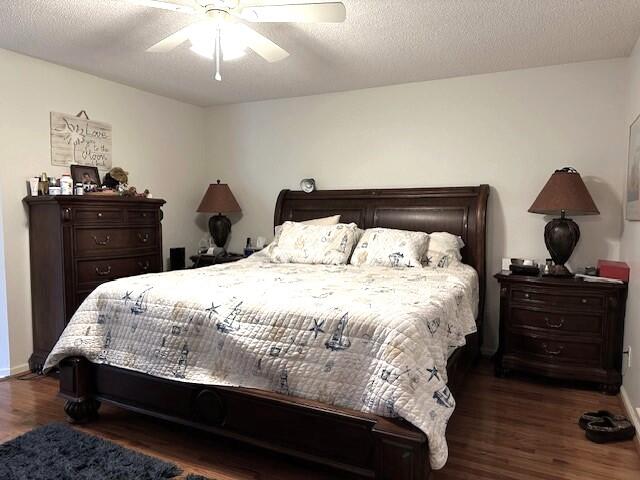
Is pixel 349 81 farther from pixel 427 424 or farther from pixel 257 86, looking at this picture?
pixel 427 424

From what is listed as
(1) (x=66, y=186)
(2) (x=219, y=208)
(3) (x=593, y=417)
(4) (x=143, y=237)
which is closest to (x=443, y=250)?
(3) (x=593, y=417)

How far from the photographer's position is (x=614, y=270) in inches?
118

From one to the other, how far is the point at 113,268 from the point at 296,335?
2.23m

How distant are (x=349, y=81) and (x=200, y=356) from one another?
8.98ft

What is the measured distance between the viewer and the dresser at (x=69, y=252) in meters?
3.20

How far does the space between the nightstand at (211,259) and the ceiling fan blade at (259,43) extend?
7.17ft

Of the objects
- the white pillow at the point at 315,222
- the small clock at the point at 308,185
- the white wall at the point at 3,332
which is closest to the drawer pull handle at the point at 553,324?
the white pillow at the point at 315,222

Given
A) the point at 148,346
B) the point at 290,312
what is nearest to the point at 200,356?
the point at 148,346

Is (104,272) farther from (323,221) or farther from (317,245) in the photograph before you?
(323,221)

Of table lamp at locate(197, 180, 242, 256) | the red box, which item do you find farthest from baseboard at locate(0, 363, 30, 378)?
Result: the red box

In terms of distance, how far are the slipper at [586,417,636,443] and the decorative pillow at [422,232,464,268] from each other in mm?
1371

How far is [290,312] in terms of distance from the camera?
1.96 metres

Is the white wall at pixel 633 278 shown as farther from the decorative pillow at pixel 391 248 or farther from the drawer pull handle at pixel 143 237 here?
the drawer pull handle at pixel 143 237

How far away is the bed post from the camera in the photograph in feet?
8.08
